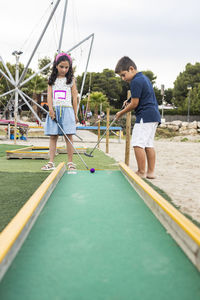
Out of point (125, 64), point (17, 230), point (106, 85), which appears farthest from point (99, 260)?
point (106, 85)

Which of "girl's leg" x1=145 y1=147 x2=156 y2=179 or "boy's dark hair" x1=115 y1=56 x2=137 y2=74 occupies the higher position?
"boy's dark hair" x1=115 y1=56 x2=137 y2=74

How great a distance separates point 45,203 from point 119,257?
35.0 inches

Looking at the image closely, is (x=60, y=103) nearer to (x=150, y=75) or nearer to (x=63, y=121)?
(x=63, y=121)

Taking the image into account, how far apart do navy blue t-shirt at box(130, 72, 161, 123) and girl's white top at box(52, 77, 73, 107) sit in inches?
35.3

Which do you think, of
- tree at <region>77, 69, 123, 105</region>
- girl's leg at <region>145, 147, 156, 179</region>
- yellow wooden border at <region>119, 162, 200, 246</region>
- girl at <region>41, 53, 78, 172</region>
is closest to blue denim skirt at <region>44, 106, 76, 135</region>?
girl at <region>41, 53, 78, 172</region>

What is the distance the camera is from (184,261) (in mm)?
1157

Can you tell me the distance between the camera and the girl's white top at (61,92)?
145 inches

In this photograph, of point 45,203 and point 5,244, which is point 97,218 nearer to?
point 45,203

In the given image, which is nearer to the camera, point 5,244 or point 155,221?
point 5,244

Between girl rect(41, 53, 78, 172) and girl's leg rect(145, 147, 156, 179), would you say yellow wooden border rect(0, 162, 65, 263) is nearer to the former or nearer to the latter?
girl's leg rect(145, 147, 156, 179)

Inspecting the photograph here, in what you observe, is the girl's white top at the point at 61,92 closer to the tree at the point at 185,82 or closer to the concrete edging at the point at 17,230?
the concrete edging at the point at 17,230

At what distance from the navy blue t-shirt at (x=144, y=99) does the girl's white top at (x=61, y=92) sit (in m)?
0.90

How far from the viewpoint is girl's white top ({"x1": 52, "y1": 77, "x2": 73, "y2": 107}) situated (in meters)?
3.68

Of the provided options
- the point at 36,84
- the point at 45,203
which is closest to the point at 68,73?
the point at 45,203
